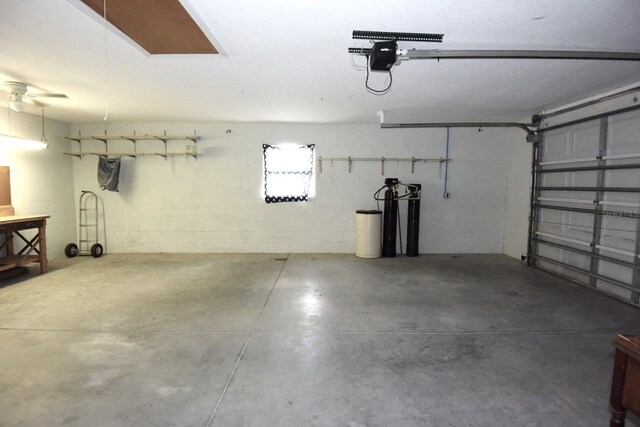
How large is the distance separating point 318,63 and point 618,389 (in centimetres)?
318

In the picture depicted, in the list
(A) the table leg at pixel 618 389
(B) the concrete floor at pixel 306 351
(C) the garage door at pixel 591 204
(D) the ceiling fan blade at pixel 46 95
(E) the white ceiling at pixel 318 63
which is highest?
(E) the white ceiling at pixel 318 63

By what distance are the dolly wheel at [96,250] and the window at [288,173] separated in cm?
331

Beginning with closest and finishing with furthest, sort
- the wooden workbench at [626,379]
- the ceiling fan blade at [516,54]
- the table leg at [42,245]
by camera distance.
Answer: the wooden workbench at [626,379]
the ceiling fan blade at [516,54]
the table leg at [42,245]

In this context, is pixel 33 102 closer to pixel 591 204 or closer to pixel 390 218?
pixel 390 218

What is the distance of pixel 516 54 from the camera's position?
259cm

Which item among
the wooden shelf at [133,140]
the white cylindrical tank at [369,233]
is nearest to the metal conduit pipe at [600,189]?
the white cylindrical tank at [369,233]

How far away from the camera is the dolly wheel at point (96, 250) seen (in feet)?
18.8

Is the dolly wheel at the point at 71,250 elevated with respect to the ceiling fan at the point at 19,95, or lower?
lower

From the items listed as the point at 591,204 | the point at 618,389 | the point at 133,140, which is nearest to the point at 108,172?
the point at 133,140

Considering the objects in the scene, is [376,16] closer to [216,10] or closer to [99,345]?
[216,10]

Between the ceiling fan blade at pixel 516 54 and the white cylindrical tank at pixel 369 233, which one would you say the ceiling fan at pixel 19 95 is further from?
the white cylindrical tank at pixel 369 233

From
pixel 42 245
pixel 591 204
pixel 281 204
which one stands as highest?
pixel 591 204

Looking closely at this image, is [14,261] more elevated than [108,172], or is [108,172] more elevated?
[108,172]

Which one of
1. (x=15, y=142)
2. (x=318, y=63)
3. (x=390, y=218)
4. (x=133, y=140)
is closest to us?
(x=318, y=63)
